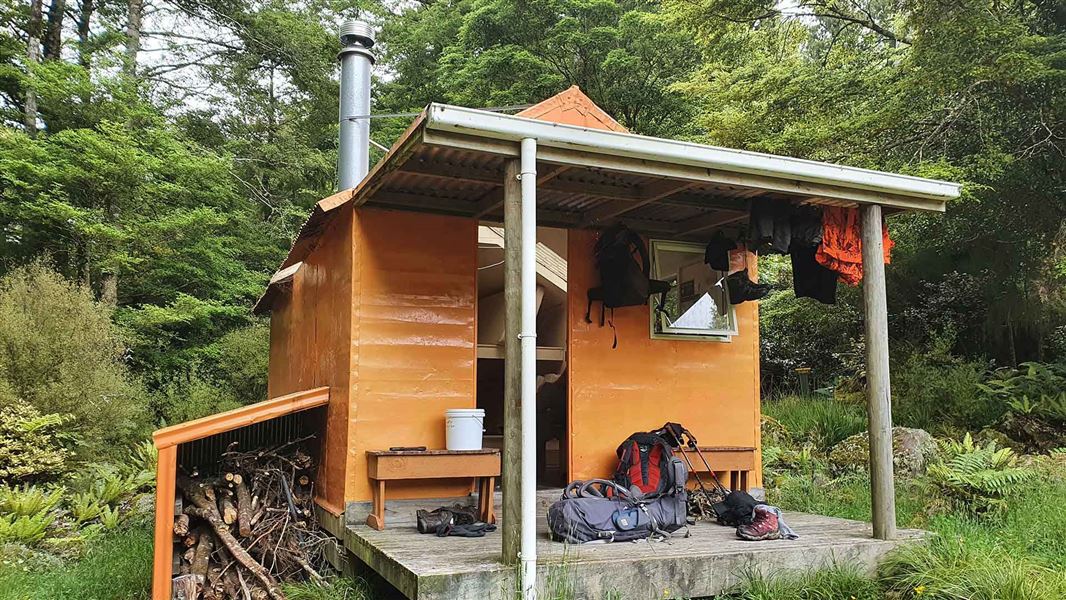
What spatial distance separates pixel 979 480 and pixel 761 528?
8.59ft

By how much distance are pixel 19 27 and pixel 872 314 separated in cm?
1582

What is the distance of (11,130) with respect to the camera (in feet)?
43.2

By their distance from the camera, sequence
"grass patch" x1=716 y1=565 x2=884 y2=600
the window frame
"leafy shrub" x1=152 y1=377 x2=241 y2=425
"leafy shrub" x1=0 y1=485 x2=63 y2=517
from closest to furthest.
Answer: "grass patch" x1=716 y1=565 x2=884 y2=600 → the window frame → "leafy shrub" x1=0 y1=485 x2=63 y2=517 → "leafy shrub" x1=152 y1=377 x2=241 y2=425

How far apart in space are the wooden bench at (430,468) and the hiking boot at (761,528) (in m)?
1.80

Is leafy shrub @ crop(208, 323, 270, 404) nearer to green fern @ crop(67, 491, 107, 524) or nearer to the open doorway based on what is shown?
green fern @ crop(67, 491, 107, 524)

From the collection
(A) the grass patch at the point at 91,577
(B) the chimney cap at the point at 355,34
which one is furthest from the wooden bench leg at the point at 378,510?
(B) the chimney cap at the point at 355,34

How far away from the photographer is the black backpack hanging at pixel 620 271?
6.54 m

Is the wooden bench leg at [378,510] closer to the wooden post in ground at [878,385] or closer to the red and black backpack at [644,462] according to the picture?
the red and black backpack at [644,462]

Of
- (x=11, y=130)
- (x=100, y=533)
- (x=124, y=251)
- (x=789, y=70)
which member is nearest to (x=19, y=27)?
(x=11, y=130)

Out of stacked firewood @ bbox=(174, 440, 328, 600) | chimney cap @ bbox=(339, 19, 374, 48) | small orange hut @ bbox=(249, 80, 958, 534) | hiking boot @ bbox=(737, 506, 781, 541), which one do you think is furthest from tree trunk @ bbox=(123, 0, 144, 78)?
hiking boot @ bbox=(737, 506, 781, 541)

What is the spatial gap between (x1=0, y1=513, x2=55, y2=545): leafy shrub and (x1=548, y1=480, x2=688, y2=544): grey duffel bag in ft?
17.4

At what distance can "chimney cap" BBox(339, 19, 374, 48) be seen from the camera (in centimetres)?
1066

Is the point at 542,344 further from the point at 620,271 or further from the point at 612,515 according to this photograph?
the point at 612,515

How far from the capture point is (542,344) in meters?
8.54
